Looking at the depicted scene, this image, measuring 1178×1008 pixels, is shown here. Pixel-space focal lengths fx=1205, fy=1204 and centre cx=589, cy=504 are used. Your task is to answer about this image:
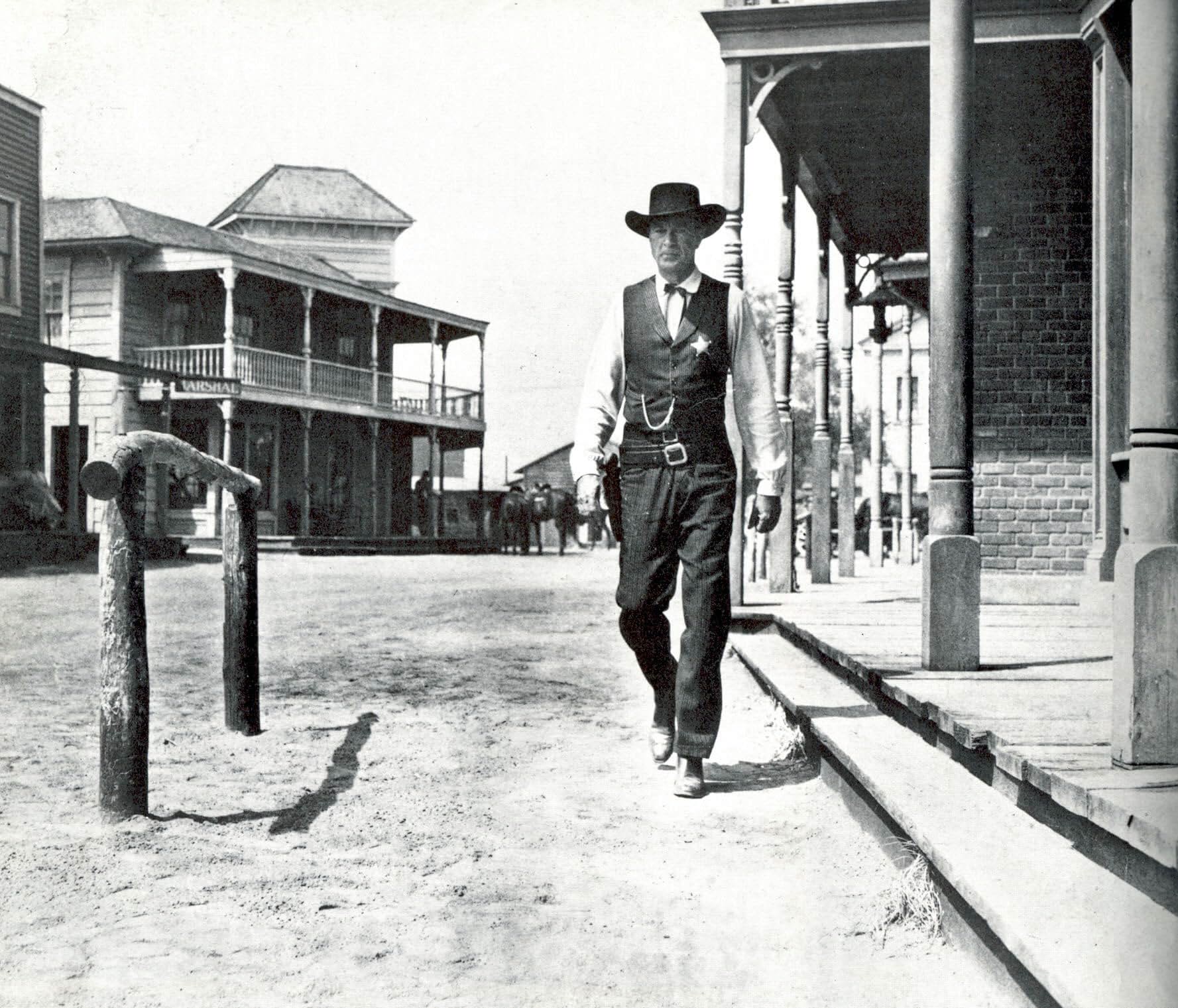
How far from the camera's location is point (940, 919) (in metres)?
2.63

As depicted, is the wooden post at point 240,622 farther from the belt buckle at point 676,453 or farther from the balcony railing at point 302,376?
the balcony railing at point 302,376

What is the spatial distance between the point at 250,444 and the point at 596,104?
18725 millimetres

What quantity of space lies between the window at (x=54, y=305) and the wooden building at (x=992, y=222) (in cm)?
1577

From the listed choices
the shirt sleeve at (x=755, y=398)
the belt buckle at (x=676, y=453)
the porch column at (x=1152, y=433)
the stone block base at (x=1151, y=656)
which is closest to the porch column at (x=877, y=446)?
the shirt sleeve at (x=755, y=398)

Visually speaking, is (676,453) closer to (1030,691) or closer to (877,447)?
(1030,691)

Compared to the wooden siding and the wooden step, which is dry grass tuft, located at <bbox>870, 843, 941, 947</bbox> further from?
the wooden siding

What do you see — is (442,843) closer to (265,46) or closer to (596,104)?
(265,46)

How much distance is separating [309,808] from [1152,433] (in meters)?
2.66

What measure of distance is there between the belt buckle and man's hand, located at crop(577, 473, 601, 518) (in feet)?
1.07

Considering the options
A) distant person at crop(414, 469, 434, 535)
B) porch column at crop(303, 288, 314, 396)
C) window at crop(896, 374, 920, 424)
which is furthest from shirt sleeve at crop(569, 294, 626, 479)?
window at crop(896, 374, 920, 424)

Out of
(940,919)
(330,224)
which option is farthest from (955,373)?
(330,224)

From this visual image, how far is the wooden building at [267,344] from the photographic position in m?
21.2

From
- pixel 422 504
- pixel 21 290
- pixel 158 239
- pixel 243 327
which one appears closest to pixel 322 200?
pixel 243 327

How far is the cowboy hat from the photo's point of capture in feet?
12.7
